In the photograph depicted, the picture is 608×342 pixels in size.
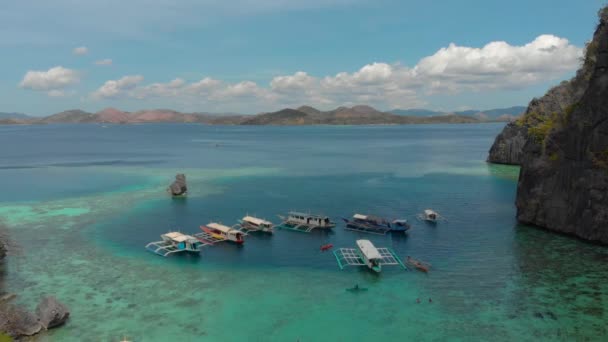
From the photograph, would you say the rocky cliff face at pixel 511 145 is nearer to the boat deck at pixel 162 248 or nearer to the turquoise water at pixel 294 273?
the turquoise water at pixel 294 273

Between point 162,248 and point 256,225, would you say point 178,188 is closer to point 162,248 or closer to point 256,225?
point 256,225

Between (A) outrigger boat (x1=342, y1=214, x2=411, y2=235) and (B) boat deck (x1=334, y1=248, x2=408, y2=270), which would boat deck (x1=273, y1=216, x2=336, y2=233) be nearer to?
(A) outrigger boat (x1=342, y1=214, x2=411, y2=235)

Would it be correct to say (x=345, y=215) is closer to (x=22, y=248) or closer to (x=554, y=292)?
(x=554, y=292)

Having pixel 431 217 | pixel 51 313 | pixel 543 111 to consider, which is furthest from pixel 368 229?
pixel 543 111

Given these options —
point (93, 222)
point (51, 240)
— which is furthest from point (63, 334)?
point (93, 222)

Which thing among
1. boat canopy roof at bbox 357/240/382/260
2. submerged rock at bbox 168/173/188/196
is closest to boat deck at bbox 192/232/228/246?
boat canopy roof at bbox 357/240/382/260

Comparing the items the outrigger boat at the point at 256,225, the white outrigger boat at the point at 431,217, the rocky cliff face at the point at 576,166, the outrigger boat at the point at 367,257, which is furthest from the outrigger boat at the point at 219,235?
the rocky cliff face at the point at 576,166
